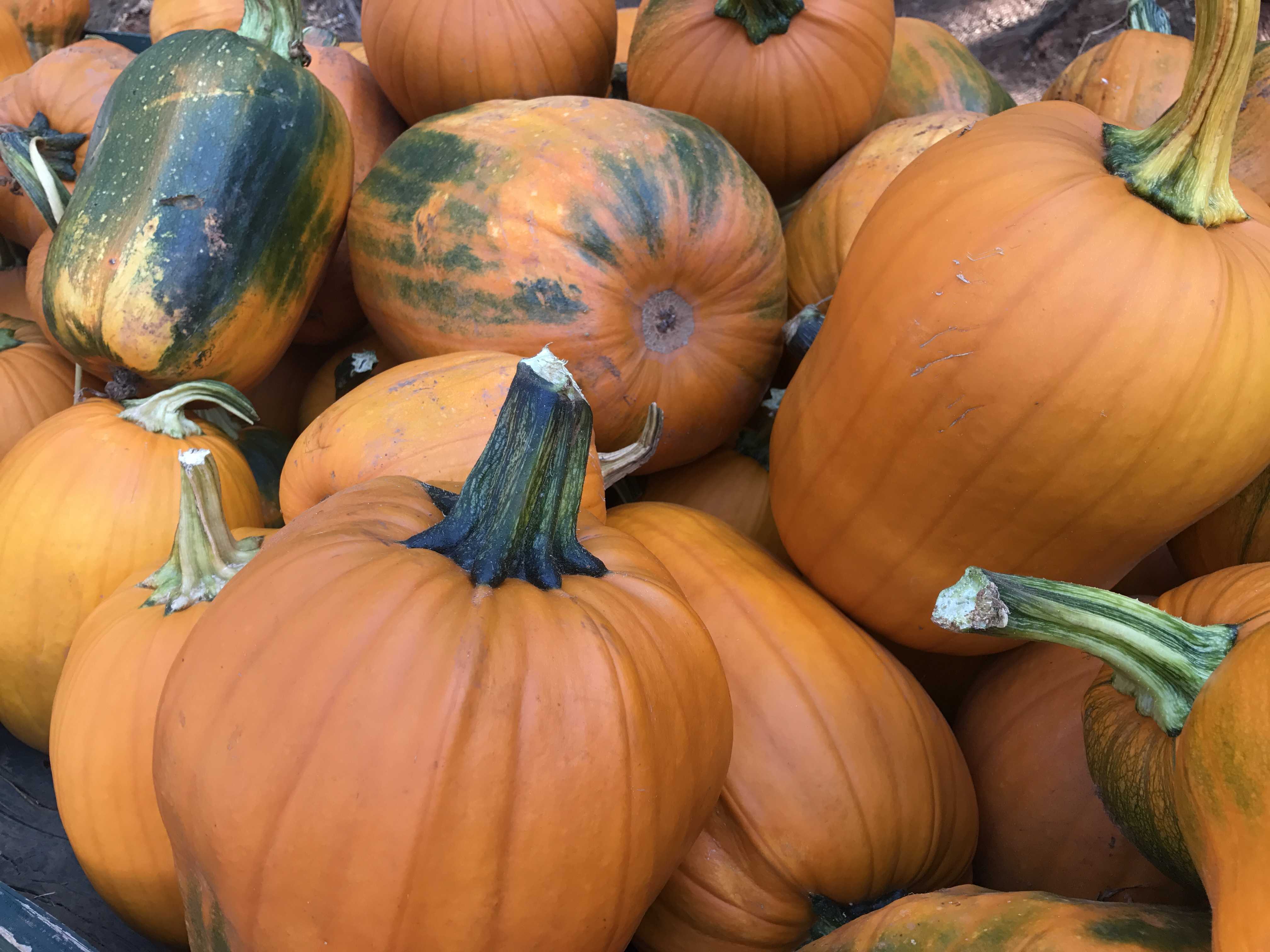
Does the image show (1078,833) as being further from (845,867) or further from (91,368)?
(91,368)

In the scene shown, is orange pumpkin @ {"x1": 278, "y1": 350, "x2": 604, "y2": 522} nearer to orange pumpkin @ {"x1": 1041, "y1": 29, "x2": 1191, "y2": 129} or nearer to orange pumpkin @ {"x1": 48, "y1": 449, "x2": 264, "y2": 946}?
orange pumpkin @ {"x1": 48, "y1": 449, "x2": 264, "y2": 946}

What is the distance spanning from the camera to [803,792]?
1.13 m

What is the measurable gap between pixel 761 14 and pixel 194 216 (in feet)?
3.66

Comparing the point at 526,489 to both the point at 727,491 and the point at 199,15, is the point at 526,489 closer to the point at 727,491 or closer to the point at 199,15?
the point at 727,491

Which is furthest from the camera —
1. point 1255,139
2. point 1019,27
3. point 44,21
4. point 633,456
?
point 1019,27

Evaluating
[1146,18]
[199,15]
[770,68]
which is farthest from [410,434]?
[1146,18]

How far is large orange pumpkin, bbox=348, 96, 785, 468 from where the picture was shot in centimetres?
149

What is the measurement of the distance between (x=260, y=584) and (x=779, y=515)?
0.83 metres

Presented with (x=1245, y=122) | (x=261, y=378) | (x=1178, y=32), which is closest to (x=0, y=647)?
(x=261, y=378)

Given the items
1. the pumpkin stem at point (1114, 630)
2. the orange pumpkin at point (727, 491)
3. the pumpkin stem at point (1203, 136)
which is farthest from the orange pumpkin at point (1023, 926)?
the orange pumpkin at point (727, 491)

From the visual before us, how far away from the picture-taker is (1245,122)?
1.62 meters

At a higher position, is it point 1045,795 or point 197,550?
point 197,550

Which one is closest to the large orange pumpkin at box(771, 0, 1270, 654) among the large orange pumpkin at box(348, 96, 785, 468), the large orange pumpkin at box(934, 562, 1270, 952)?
the large orange pumpkin at box(934, 562, 1270, 952)

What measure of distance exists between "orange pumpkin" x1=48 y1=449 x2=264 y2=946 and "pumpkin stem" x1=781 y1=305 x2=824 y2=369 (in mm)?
953
